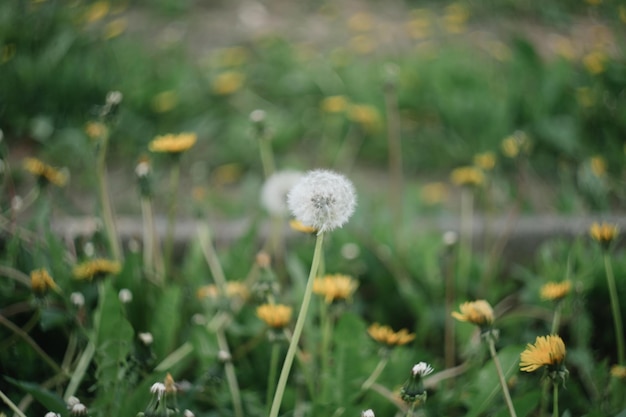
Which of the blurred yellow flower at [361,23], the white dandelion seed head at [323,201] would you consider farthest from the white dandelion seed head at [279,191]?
the blurred yellow flower at [361,23]

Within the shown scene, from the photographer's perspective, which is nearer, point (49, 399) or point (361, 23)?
point (49, 399)

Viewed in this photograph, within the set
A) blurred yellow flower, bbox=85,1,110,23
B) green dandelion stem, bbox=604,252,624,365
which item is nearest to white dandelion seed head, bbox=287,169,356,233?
green dandelion stem, bbox=604,252,624,365

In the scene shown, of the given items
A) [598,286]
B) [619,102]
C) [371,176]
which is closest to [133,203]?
[371,176]

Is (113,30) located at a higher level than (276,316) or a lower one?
lower

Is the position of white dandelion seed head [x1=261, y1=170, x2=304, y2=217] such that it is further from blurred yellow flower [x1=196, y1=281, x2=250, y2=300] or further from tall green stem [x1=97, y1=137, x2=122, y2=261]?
tall green stem [x1=97, y1=137, x2=122, y2=261]

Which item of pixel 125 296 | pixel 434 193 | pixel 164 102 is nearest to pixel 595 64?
pixel 434 193

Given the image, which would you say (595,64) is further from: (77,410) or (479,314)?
(77,410)

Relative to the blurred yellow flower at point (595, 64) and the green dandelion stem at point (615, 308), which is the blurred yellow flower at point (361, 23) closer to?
the blurred yellow flower at point (595, 64)
